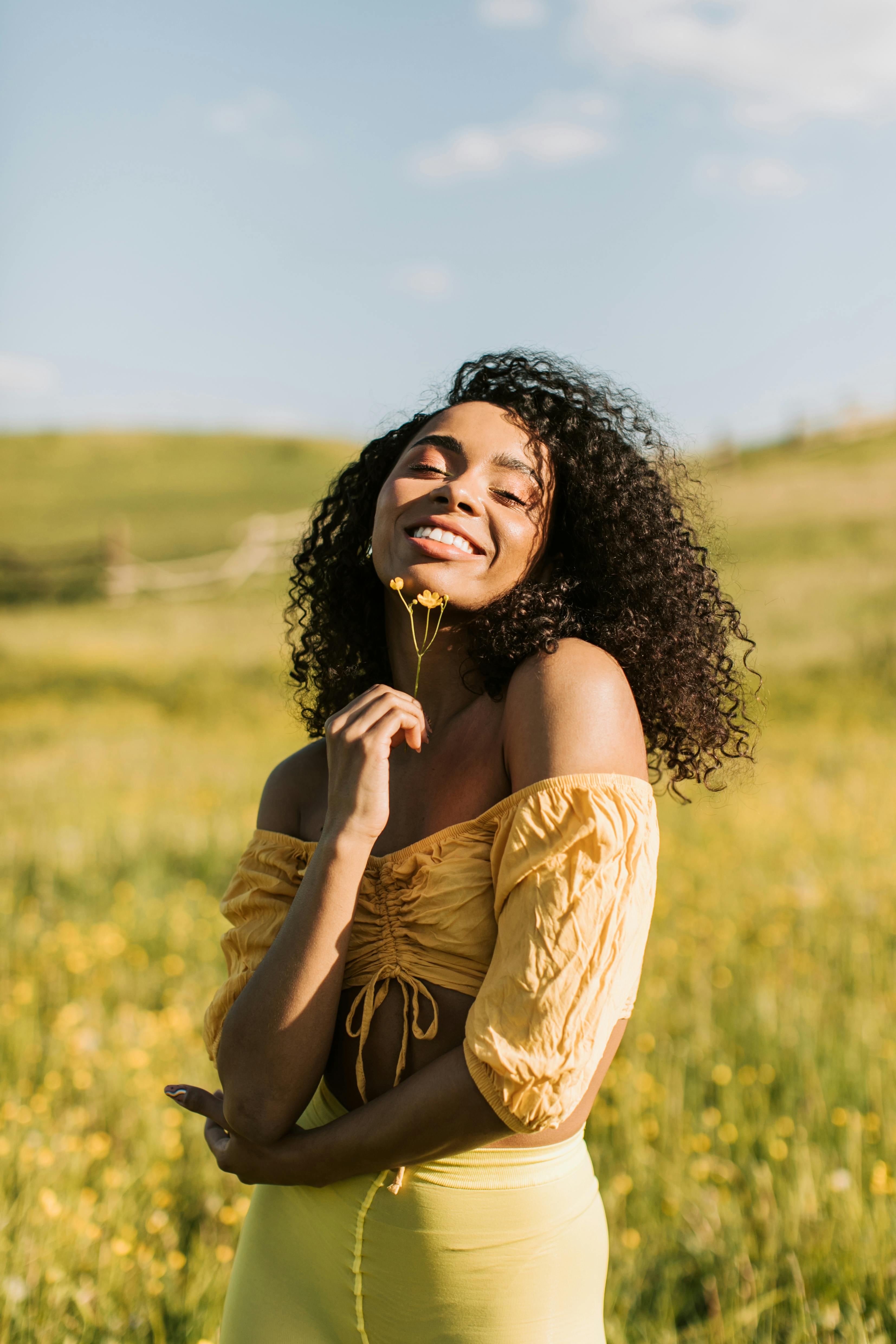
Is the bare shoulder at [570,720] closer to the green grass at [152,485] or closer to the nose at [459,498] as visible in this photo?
the nose at [459,498]

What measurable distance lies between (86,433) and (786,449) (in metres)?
28.8

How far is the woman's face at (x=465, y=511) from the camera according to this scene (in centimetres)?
168

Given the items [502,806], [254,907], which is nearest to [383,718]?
[502,806]

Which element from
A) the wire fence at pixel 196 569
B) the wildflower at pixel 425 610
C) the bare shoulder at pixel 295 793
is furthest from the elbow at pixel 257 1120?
the wire fence at pixel 196 569

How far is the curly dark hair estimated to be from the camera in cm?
174

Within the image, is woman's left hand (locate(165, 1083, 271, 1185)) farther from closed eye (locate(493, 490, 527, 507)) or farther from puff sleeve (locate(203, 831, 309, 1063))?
closed eye (locate(493, 490, 527, 507))

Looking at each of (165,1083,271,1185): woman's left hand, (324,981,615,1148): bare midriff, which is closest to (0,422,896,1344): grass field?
(324,981,615,1148): bare midriff

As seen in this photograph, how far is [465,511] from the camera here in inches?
67.1

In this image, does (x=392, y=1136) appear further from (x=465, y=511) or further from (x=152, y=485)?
(x=152, y=485)

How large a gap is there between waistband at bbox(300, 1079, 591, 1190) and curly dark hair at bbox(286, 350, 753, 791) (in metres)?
0.70

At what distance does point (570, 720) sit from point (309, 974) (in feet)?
1.73

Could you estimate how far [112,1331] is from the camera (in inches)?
101

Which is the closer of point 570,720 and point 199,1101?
point 570,720

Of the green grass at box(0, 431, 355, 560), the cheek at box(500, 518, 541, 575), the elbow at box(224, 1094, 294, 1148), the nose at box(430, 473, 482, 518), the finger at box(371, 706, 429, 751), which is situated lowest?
the elbow at box(224, 1094, 294, 1148)
